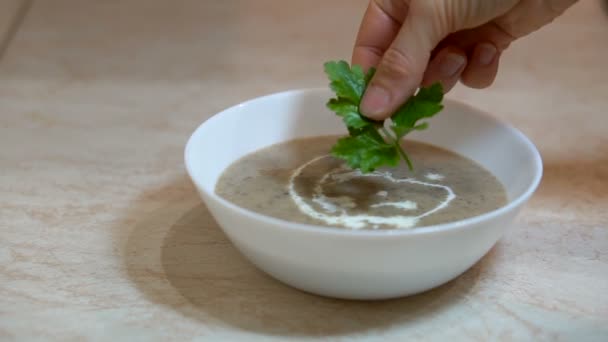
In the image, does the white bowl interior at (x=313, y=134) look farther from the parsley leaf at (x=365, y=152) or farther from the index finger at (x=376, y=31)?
the parsley leaf at (x=365, y=152)

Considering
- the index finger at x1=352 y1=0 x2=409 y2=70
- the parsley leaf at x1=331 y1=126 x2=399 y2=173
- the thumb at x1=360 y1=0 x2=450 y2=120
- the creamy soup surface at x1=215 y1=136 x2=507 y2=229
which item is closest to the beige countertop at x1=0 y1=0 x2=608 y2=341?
the creamy soup surface at x1=215 y1=136 x2=507 y2=229

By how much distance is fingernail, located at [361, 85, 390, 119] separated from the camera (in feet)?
4.27

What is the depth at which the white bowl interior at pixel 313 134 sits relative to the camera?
1.34 metres

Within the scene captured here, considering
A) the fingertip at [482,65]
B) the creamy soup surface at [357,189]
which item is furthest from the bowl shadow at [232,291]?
the fingertip at [482,65]

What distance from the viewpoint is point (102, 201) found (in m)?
1.52

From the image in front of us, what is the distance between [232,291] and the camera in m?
1.24

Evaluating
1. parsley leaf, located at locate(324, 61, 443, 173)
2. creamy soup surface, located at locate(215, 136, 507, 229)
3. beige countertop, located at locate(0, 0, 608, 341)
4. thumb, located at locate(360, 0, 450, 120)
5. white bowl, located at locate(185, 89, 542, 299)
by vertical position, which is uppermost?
thumb, located at locate(360, 0, 450, 120)

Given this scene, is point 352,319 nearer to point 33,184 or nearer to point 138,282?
point 138,282

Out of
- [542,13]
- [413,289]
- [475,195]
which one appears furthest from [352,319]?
[542,13]

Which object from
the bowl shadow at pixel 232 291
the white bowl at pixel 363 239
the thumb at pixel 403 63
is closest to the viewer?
the white bowl at pixel 363 239

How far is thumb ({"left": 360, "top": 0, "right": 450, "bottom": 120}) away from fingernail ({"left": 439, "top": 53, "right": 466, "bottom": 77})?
27 cm

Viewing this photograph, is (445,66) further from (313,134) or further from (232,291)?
(232,291)

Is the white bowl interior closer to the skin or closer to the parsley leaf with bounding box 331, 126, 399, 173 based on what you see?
the skin

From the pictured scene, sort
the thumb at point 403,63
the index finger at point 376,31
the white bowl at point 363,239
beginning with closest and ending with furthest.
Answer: the white bowl at point 363,239, the thumb at point 403,63, the index finger at point 376,31
